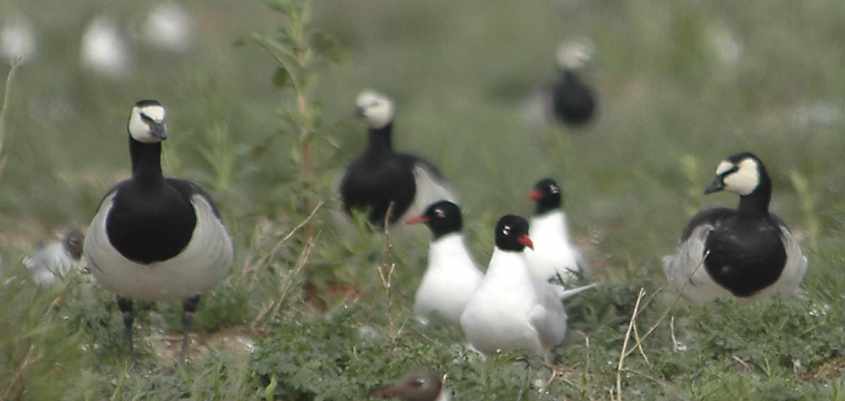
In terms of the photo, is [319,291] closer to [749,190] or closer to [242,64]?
[749,190]

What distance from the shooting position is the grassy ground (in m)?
6.22

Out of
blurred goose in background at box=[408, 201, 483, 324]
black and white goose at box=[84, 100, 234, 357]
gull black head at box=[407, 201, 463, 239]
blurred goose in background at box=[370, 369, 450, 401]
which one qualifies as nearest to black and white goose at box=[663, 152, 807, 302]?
blurred goose in background at box=[408, 201, 483, 324]

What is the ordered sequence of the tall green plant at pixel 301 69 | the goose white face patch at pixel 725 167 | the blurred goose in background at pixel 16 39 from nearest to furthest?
the goose white face patch at pixel 725 167 → the tall green plant at pixel 301 69 → the blurred goose in background at pixel 16 39

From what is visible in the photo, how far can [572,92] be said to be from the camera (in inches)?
592

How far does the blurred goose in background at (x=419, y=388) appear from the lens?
18.7 ft

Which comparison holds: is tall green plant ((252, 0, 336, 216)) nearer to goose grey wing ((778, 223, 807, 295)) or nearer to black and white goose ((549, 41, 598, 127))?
goose grey wing ((778, 223, 807, 295))

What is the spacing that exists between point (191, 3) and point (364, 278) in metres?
12.0

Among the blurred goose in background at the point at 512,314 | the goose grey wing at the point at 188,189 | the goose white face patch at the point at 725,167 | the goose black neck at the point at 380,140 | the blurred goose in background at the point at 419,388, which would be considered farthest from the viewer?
the goose black neck at the point at 380,140

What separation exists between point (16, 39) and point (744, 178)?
29.7ft

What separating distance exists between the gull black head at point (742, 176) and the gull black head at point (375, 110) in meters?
3.02

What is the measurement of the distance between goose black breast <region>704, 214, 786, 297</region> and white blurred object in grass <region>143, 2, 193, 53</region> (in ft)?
36.1

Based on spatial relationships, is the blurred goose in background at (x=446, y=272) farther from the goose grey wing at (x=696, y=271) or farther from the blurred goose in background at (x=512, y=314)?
the goose grey wing at (x=696, y=271)

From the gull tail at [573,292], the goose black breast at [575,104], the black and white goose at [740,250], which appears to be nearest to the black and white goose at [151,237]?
the gull tail at [573,292]

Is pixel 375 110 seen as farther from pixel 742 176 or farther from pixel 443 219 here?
pixel 742 176
